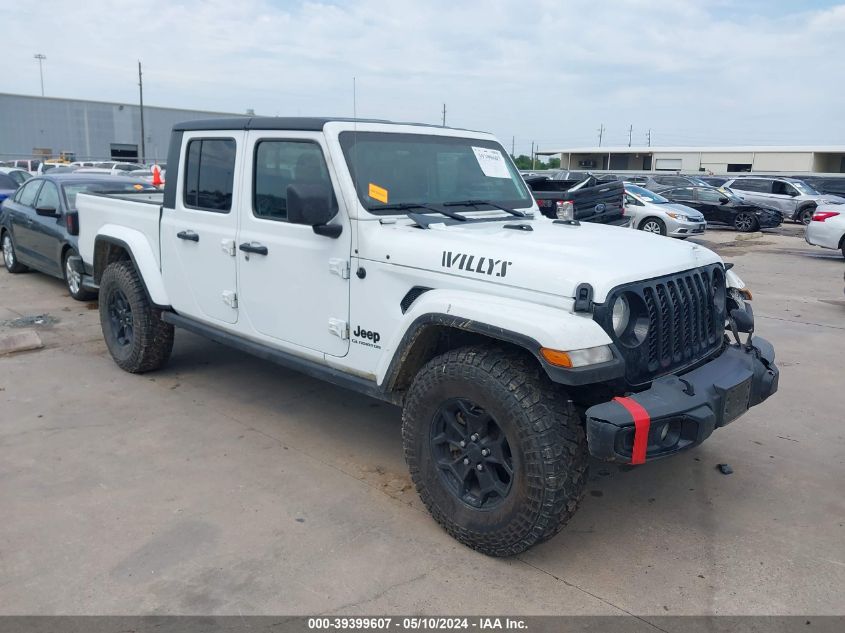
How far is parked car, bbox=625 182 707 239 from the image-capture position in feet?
59.2

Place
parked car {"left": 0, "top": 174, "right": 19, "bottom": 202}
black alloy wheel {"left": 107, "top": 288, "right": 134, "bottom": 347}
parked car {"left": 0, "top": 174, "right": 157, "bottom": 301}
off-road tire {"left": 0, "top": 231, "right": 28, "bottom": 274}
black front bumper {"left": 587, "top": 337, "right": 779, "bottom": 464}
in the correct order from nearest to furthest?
black front bumper {"left": 587, "top": 337, "right": 779, "bottom": 464}, black alloy wheel {"left": 107, "top": 288, "right": 134, "bottom": 347}, parked car {"left": 0, "top": 174, "right": 157, "bottom": 301}, off-road tire {"left": 0, "top": 231, "right": 28, "bottom": 274}, parked car {"left": 0, "top": 174, "right": 19, "bottom": 202}

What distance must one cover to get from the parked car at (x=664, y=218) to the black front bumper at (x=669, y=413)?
15246mm

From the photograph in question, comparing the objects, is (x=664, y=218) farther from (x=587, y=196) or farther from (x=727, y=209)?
(x=587, y=196)

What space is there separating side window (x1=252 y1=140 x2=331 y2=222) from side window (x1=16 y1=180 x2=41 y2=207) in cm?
664

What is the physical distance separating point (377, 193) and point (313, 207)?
0.46m

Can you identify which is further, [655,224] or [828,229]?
[655,224]

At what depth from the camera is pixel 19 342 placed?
6605 mm

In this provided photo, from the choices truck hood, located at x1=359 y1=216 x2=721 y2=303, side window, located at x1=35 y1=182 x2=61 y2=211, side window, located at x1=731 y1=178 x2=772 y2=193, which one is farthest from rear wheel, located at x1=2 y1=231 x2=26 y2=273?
side window, located at x1=731 y1=178 x2=772 y2=193

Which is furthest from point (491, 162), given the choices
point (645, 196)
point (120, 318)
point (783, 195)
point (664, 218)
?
point (783, 195)

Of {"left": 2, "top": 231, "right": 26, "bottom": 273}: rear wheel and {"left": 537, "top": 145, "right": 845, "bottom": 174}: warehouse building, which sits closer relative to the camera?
{"left": 2, "top": 231, "right": 26, "bottom": 273}: rear wheel

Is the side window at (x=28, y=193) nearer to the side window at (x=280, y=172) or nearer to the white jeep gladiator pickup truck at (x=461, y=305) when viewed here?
the white jeep gladiator pickup truck at (x=461, y=305)

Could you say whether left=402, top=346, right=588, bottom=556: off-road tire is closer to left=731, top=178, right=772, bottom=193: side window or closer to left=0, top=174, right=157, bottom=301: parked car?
left=0, top=174, right=157, bottom=301: parked car

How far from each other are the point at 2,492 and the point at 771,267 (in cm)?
1322

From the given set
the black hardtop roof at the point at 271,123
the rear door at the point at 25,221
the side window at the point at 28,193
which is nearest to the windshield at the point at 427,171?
the black hardtop roof at the point at 271,123
